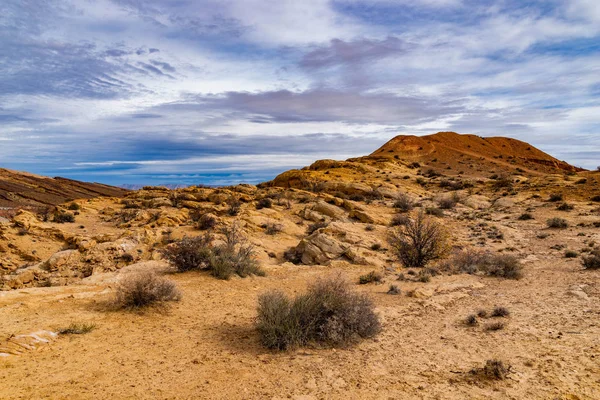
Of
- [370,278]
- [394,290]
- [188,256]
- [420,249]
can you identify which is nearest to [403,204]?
[420,249]

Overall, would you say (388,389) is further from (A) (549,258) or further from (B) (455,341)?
(A) (549,258)

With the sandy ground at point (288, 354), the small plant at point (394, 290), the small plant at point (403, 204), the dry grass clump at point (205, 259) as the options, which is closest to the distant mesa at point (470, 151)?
the small plant at point (403, 204)

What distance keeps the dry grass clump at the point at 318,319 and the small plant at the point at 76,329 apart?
110 inches

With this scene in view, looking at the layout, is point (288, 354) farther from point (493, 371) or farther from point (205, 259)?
point (205, 259)

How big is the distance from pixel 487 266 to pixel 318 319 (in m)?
7.36

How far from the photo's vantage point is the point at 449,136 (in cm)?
6216

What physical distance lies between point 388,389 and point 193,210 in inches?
729

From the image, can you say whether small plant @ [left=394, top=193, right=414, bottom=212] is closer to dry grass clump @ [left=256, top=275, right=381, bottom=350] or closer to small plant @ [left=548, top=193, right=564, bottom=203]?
small plant @ [left=548, top=193, right=564, bottom=203]

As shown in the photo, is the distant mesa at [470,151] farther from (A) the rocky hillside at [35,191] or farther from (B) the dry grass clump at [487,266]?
(A) the rocky hillside at [35,191]

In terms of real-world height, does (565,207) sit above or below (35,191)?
above

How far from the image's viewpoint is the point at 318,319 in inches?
248

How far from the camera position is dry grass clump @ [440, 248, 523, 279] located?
1092 cm

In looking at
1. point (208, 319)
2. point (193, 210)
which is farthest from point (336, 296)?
point (193, 210)

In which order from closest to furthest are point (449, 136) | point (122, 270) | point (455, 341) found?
point (455, 341) → point (122, 270) → point (449, 136)
